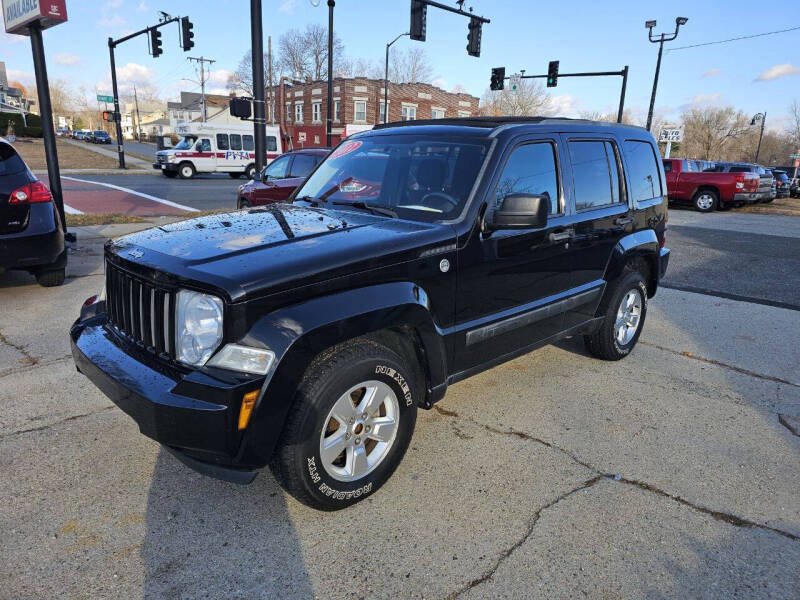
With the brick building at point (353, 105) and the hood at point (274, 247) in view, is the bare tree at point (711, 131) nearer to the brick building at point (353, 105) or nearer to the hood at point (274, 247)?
the brick building at point (353, 105)

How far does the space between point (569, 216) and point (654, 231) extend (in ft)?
5.08

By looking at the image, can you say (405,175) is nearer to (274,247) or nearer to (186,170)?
(274,247)

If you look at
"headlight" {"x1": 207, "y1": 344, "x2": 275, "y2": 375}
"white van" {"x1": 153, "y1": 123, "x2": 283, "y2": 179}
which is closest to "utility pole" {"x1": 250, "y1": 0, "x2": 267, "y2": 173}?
"headlight" {"x1": 207, "y1": 344, "x2": 275, "y2": 375}

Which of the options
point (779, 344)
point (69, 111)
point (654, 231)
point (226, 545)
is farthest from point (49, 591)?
point (69, 111)

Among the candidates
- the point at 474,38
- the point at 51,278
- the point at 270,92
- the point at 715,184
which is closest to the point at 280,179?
the point at 51,278

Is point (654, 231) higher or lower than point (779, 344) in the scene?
higher

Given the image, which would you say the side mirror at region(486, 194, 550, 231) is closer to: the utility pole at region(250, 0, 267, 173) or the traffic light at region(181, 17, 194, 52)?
the utility pole at region(250, 0, 267, 173)

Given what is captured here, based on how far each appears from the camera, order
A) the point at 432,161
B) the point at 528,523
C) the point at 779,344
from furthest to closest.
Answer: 1. the point at 779,344
2. the point at 432,161
3. the point at 528,523

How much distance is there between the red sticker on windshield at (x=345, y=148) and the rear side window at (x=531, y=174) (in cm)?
125

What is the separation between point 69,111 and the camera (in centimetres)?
13912

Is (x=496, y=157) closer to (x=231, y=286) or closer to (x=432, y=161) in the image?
(x=432, y=161)

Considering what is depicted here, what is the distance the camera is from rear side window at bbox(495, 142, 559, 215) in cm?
→ 344

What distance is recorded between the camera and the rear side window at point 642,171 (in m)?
4.69

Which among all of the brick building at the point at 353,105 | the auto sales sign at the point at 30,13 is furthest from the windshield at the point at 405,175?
the brick building at the point at 353,105
